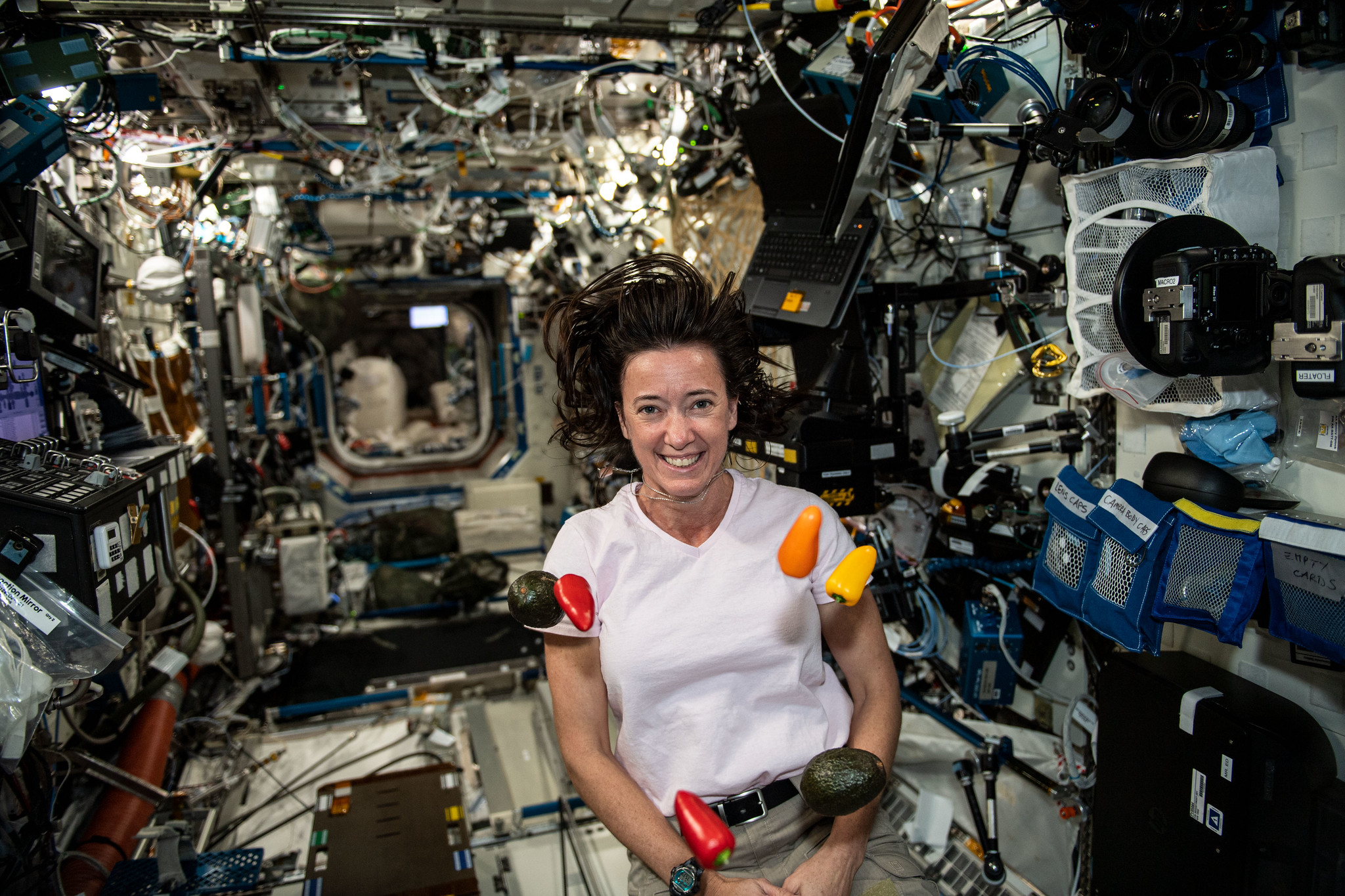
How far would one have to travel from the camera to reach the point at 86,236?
8.76 ft

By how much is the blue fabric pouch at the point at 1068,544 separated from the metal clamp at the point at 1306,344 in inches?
23.0

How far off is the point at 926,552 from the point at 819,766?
159 cm

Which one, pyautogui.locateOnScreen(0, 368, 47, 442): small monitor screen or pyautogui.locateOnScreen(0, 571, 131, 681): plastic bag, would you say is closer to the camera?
pyautogui.locateOnScreen(0, 571, 131, 681): plastic bag

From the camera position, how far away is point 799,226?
9.20 feet

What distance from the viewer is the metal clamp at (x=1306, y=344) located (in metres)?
1.39

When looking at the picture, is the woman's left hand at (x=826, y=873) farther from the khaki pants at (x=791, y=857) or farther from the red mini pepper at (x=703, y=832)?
the red mini pepper at (x=703, y=832)

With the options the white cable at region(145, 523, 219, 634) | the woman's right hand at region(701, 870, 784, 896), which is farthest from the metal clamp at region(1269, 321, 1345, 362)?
the white cable at region(145, 523, 219, 634)

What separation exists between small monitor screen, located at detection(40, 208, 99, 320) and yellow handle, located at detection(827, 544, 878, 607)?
8.31ft

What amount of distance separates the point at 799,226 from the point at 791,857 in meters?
2.10

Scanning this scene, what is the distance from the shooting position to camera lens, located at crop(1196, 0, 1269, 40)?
1592 mm

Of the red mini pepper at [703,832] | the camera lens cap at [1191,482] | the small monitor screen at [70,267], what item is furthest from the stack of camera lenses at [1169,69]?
the small monitor screen at [70,267]

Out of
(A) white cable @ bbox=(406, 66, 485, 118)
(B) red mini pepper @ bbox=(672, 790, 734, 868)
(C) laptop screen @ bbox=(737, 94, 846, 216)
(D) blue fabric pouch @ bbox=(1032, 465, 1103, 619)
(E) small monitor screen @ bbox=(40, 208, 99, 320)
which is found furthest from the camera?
(A) white cable @ bbox=(406, 66, 485, 118)

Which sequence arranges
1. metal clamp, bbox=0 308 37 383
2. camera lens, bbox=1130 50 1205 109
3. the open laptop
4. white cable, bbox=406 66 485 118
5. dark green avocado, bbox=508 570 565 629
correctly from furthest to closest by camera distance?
white cable, bbox=406 66 485 118, the open laptop, metal clamp, bbox=0 308 37 383, camera lens, bbox=1130 50 1205 109, dark green avocado, bbox=508 570 565 629

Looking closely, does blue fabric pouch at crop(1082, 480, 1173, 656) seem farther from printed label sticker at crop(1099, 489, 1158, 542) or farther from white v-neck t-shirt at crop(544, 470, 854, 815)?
white v-neck t-shirt at crop(544, 470, 854, 815)
